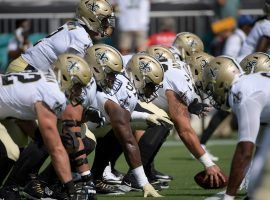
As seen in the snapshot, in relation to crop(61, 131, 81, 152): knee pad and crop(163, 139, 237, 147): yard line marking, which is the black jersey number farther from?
crop(163, 139, 237, 147): yard line marking

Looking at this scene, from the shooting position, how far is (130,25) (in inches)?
601

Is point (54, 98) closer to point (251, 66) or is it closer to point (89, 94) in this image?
point (89, 94)

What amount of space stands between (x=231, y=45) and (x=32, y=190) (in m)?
7.22

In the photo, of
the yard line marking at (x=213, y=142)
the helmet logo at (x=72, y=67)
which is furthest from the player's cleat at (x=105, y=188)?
the yard line marking at (x=213, y=142)

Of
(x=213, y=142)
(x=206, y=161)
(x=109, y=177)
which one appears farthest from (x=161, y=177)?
(x=213, y=142)

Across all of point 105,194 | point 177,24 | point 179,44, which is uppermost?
point 179,44

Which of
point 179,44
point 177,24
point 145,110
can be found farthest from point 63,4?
point 145,110

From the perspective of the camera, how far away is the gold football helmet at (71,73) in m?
7.41

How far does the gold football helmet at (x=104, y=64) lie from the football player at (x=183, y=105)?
0.67 metres

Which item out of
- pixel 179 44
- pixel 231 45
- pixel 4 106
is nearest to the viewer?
pixel 4 106

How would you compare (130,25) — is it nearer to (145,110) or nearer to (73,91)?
(145,110)

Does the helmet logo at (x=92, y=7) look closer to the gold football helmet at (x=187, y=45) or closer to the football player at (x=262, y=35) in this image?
the gold football helmet at (x=187, y=45)

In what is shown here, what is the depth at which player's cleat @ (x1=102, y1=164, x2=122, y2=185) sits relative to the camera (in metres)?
Answer: 8.99

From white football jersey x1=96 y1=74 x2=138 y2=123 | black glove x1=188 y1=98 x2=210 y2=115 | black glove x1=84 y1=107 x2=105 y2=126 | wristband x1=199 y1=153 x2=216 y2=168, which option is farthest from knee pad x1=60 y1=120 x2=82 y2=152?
black glove x1=188 y1=98 x2=210 y2=115
